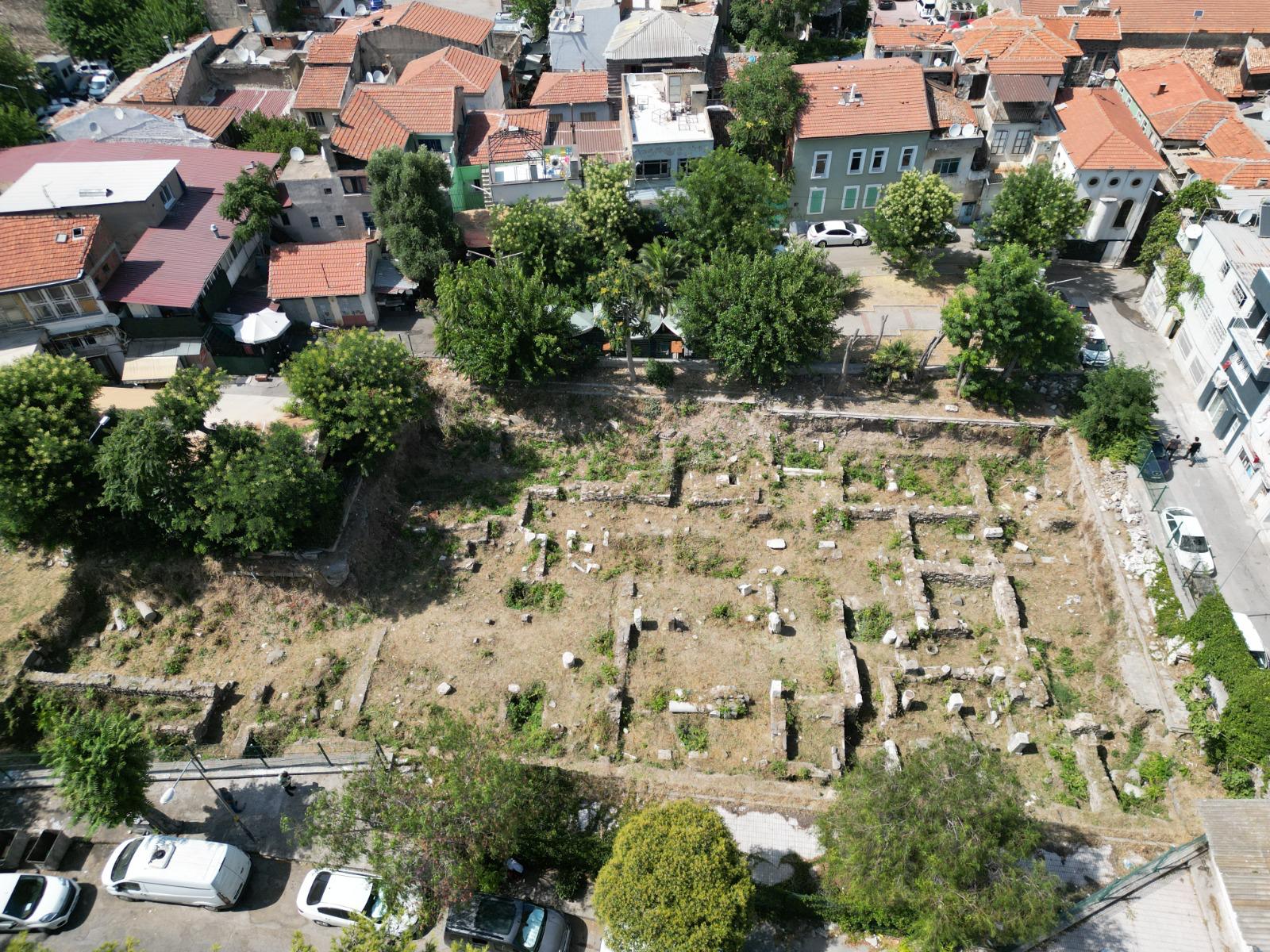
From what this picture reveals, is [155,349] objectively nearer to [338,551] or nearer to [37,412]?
[37,412]

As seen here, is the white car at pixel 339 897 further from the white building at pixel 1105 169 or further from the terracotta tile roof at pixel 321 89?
the white building at pixel 1105 169

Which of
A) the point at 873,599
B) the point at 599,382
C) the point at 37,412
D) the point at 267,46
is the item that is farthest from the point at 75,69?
the point at 873,599

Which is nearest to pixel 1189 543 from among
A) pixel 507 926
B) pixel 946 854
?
pixel 946 854

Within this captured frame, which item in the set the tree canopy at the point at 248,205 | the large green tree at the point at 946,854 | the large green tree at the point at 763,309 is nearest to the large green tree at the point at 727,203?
the large green tree at the point at 763,309

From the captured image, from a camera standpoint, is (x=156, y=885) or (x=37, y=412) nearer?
(x=156, y=885)

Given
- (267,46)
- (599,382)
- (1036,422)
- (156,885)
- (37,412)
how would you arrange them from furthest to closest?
(267,46), (599,382), (1036,422), (37,412), (156,885)

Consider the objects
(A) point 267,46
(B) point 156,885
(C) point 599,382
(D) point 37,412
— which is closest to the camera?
(B) point 156,885

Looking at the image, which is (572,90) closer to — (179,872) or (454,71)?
(454,71)
